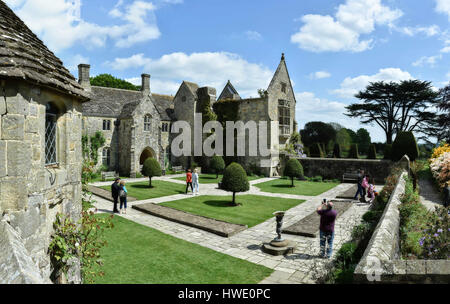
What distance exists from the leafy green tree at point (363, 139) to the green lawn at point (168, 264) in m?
62.5

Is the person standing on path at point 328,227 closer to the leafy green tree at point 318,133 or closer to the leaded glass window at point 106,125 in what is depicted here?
the leaded glass window at point 106,125

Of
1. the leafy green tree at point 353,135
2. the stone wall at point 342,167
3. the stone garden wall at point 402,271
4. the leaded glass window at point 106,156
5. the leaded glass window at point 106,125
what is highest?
the leafy green tree at point 353,135

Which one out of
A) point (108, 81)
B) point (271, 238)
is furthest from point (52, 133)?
point (108, 81)

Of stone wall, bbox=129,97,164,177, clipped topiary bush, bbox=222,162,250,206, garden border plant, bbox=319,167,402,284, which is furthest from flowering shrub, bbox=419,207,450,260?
stone wall, bbox=129,97,164,177

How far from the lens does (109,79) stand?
1774 inches

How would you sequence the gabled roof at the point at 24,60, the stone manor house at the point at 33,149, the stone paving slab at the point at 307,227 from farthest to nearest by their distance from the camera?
the stone paving slab at the point at 307,227 → the gabled roof at the point at 24,60 → the stone manor house at the point at 33,149

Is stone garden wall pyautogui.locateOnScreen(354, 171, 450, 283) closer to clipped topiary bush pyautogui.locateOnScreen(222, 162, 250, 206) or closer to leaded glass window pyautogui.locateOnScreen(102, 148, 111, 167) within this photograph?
clipped topiary bush pyautogui.locateOnScreen(222, 162, 250, 206)

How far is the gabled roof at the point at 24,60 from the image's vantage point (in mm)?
4031

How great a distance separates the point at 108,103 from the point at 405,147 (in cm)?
2943

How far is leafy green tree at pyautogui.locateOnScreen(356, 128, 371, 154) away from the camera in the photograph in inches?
2435

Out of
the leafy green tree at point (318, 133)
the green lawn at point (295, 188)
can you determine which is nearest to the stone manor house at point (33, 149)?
the green lawn at point (295, 188)

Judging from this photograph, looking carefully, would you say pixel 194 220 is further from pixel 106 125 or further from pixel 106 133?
pixel 106 125

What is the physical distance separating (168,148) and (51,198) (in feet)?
89.4

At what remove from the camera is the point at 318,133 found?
5519cm
